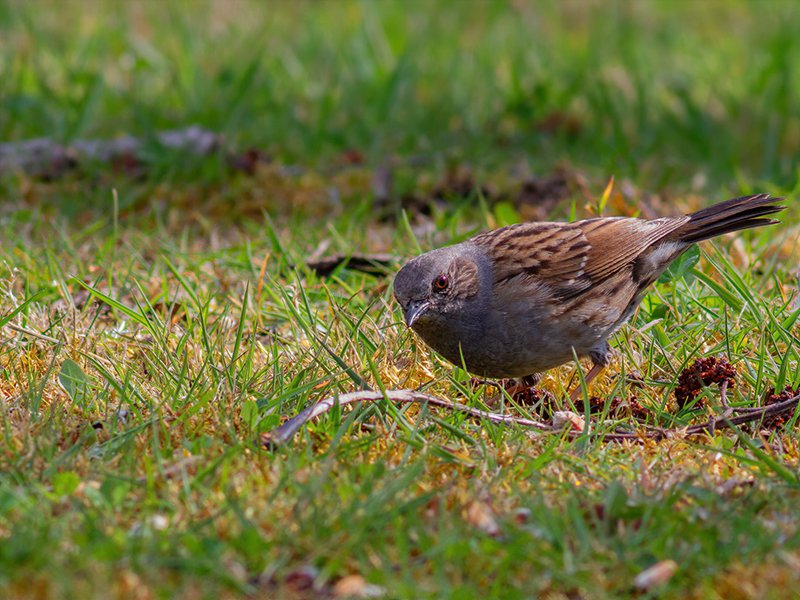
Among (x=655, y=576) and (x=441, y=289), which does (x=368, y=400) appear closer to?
(x=441, y=289)

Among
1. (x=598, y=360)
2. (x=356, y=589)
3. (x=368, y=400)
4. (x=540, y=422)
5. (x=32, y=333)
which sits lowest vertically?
(x=598, y=360)

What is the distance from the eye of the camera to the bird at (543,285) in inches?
190

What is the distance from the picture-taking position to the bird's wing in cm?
513

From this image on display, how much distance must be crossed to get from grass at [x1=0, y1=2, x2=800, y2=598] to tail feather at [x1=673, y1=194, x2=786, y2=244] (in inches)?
8.0

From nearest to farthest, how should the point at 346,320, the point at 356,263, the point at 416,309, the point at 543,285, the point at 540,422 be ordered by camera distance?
1. the point at 540,422
2. the point at 416,309
3. the point at 346,320
4. the point at 543,285
5. the point at 356,263

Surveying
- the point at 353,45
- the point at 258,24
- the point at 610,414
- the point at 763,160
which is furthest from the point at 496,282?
the point at 258,24

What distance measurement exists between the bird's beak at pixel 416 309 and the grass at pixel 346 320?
22 centimetres

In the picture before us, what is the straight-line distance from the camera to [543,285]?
5.07m

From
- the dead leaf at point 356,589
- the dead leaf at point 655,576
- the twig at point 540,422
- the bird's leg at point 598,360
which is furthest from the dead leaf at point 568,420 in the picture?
the dead leaf at point 356,589

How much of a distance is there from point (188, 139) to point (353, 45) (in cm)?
245

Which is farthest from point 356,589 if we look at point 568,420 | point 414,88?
point 414,88

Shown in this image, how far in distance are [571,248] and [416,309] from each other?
974 millimetres

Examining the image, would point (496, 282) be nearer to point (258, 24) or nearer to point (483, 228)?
point (483, 228)

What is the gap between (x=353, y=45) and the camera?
9789mm
